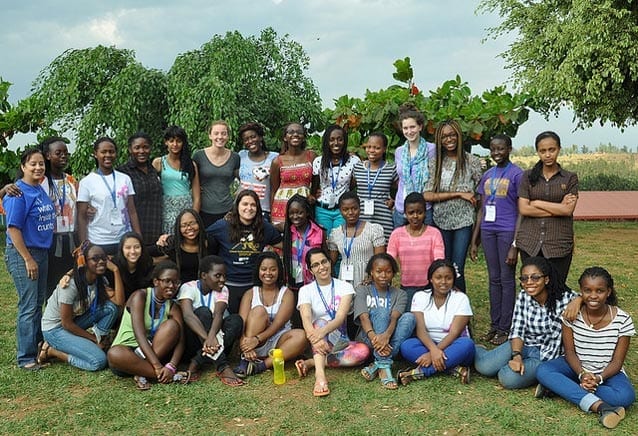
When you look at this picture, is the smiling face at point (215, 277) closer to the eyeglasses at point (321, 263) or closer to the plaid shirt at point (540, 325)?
the eyeglasses at point (321, 263)

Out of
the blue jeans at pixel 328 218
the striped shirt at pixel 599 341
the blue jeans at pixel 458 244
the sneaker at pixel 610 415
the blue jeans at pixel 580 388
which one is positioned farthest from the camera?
the blue jeans at pixel 328 218

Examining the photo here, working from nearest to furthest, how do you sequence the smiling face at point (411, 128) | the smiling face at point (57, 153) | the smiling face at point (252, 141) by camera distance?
1. the smiling face at point (57, 153)
2. the smiling face at point (411, 128)
3. the smiling face at point (252, 141)

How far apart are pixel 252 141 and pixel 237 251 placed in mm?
1067

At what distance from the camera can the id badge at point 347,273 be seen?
5.50 meters

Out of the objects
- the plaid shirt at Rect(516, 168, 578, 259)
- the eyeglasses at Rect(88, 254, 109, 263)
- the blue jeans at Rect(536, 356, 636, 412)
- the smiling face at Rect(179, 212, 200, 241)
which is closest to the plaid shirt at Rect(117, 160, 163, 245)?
the smiling face at Rect(179, 212, 200, 241)

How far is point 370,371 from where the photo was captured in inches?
193

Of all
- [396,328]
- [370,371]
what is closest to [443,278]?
[396,328]

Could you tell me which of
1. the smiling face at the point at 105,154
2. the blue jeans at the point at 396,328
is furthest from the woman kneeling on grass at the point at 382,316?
the smiling face at the point at 105,154

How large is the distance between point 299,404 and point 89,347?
69.1 inches

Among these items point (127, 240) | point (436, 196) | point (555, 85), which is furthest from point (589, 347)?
point (555, 85)

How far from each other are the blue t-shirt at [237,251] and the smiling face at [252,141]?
0.80 meters

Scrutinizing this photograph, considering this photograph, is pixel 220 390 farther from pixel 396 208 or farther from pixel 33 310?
pixel 396 208

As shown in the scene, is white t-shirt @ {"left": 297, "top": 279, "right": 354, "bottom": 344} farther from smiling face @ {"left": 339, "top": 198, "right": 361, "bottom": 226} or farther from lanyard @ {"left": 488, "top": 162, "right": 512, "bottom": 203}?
lanyard @ {"left": 488, "top": 162, "right": 512, "bottom": 203}

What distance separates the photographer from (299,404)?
14.7 ft
